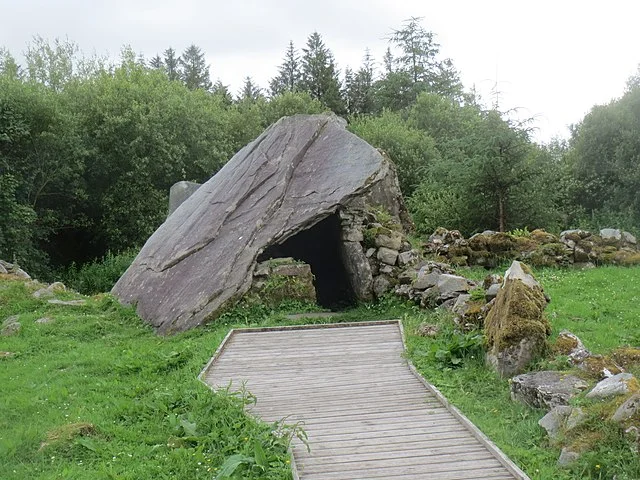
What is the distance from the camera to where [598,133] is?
902 inches

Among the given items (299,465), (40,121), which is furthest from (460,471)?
(40,121)

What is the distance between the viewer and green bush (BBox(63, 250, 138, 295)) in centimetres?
2161

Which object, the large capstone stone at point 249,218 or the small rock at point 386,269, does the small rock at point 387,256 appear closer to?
the small rock at point 386,269

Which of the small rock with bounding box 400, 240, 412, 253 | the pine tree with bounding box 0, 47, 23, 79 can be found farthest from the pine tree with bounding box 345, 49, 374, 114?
the small rock with bounding box 400, 240, 412, 253

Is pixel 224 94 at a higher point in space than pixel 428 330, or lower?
higher

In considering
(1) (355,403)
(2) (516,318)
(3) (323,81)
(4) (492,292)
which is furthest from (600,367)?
(3) (323,81)

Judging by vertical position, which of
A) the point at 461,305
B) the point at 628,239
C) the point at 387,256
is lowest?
the point at 461,305

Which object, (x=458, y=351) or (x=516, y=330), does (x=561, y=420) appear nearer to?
(x=516, y=330)

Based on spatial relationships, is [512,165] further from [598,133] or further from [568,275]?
[598,133]

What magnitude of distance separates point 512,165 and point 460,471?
45.9 feet

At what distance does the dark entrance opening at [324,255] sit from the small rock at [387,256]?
1.59m

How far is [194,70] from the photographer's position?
5466cm

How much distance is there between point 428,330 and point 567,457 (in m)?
4.87

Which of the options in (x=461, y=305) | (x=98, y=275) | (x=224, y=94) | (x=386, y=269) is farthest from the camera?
(x=224, y=94)
